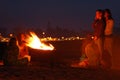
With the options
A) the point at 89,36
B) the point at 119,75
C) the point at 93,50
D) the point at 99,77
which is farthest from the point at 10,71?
the point at 89,36

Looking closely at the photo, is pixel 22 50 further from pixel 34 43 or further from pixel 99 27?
pixel 99 27

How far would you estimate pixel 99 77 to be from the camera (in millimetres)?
10664

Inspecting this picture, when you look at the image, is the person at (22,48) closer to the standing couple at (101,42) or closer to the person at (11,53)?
the person at (11,53)

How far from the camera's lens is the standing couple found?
13.8 metres

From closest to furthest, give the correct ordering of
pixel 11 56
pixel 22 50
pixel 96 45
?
pixel 11 56, pixel 96 45, pixel 22 50

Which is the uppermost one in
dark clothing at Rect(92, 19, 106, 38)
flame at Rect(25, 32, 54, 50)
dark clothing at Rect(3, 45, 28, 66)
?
dark clothing at Rect(92, 19, 106, 38)

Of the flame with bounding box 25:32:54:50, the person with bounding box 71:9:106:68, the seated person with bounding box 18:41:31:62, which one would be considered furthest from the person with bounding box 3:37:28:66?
the person with bounding box 71:9:106:68

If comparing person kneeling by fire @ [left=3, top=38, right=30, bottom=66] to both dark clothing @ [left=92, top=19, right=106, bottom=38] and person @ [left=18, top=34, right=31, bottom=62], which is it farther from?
dark clothing @ [left=92, top=19, right=106, bottom=38]

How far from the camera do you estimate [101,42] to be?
1383 centimetres

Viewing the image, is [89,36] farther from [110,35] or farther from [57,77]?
[57,77]

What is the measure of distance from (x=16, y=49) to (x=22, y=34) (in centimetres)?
134

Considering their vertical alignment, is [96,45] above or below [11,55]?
above

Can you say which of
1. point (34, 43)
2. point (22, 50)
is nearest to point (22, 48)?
point (22, 50)

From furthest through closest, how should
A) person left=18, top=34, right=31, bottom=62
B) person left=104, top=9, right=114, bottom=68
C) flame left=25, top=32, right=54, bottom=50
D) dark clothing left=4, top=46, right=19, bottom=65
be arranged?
flame left=25, top=32, right=54, bottom=50
person left=18, top=34, right=31, bottom=62
person left=104, top=9, right=114, bottom=68
dark clothing left=4, top=46, right=19, bottom=65
